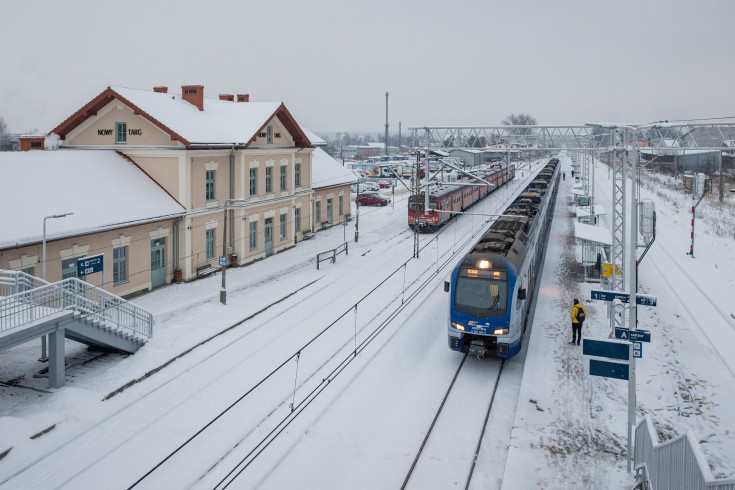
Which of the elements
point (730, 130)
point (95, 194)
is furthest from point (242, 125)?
point (730, 130)

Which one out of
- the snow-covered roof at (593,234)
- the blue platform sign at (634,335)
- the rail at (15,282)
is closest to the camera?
the blue platform sign at (634,335)

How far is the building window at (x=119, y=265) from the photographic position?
2042 cm

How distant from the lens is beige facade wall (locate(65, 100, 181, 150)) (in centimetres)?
2397

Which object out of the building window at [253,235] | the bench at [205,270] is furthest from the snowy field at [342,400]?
the building window at [253,235]

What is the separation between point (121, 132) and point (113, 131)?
40 centimetres

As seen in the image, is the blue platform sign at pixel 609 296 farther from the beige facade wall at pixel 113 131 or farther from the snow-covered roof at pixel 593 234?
the beige facade wall at pixel 113 131

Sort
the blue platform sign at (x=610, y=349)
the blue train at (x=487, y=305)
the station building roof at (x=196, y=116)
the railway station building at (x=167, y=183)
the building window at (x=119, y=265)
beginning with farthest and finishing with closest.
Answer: the station building roof at (x=196, y=116) < the building window at (x=119, y=265) < the railway station building at (x=167, y=183) < the blue train at (x=487, y=305) < the blue platform sign at (x=610, y=349)

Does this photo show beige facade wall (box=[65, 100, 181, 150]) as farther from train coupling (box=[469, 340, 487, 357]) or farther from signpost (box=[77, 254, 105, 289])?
train coupling (box=[469, 340, 487, 357])

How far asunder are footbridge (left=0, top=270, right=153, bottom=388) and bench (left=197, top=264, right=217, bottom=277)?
8351 millimetres

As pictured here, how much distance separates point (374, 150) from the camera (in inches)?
5226

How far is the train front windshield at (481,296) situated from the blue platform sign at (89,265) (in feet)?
32.3

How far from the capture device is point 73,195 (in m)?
20.0

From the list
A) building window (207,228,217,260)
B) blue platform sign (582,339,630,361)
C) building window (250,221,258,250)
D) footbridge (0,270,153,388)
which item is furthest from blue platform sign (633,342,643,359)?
building window (250,221,258,250)

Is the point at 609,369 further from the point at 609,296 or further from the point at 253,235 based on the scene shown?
the point at 253,235
